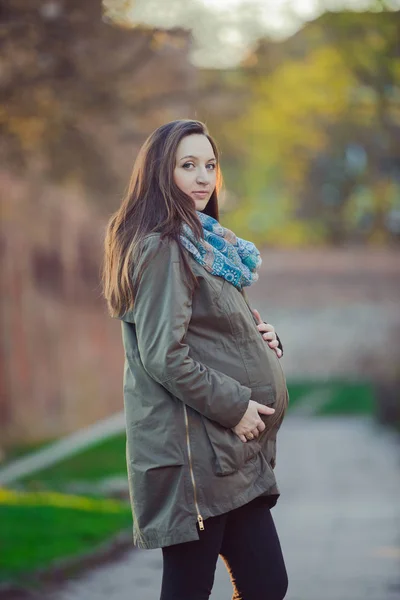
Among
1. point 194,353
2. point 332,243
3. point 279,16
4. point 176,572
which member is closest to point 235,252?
point 194,353

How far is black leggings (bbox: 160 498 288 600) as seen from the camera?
2.92m

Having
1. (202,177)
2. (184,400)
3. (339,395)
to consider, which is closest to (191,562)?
(184,400)

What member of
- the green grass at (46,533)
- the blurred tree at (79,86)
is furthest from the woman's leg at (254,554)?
the blurred tree at (79,86)

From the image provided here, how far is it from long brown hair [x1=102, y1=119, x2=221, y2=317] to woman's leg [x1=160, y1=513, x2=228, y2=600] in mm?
633

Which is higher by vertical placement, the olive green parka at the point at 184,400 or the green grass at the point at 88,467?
the green grass at the point at 88,467

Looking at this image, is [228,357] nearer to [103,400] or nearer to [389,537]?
[389,537]

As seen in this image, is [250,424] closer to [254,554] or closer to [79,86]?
[254,554]

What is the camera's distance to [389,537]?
304 inches

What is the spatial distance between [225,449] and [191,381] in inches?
8.5

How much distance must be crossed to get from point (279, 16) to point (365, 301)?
8.65 meters

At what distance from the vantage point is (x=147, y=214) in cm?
302

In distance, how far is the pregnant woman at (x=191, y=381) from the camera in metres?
2.85

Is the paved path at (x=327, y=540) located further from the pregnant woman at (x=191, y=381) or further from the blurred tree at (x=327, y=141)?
the blurred tree at (x=327, y=141)

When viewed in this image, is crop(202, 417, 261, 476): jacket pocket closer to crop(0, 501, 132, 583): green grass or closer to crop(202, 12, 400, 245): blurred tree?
crop(0, 501, 132, 583): green grass
